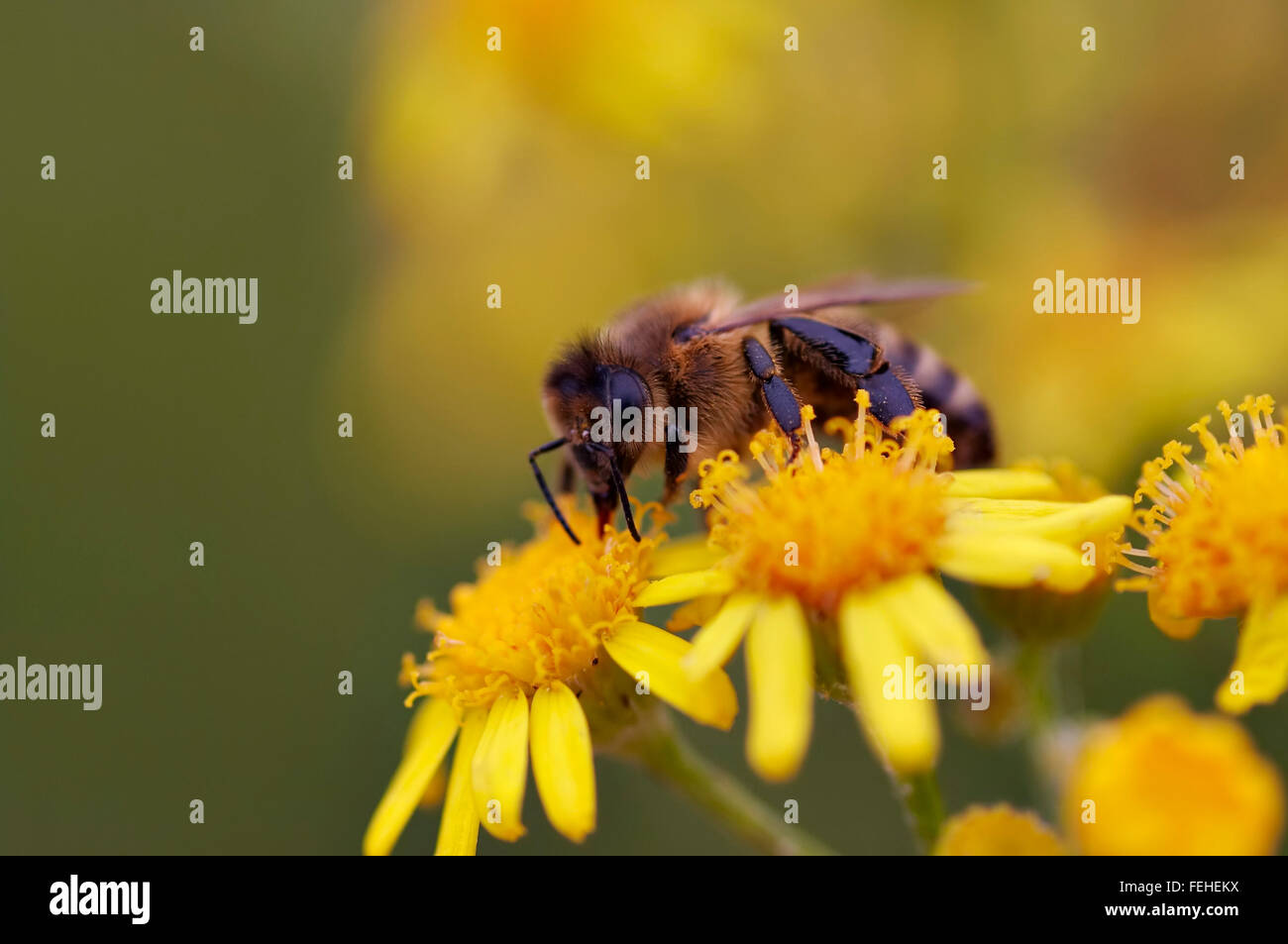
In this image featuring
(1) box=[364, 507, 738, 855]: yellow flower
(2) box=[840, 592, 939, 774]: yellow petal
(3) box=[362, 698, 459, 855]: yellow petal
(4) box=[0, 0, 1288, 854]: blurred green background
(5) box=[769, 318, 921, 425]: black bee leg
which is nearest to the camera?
(2) box=[840, 592, 939, 774]: yellow petal

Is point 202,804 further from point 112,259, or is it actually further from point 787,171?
point 787,171

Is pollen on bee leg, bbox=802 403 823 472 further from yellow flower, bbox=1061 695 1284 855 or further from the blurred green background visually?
the blurred green background

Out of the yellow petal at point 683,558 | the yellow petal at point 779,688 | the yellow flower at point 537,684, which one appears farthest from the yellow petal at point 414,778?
the yellow petal at point 779,688

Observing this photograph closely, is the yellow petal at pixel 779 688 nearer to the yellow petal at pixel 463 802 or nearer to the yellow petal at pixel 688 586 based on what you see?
the yellow petal at pixel 688 586

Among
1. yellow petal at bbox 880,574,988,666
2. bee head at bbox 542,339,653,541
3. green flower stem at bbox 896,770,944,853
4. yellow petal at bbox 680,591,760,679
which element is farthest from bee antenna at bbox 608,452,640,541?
green flower stem at bbox 896,770,944,853
